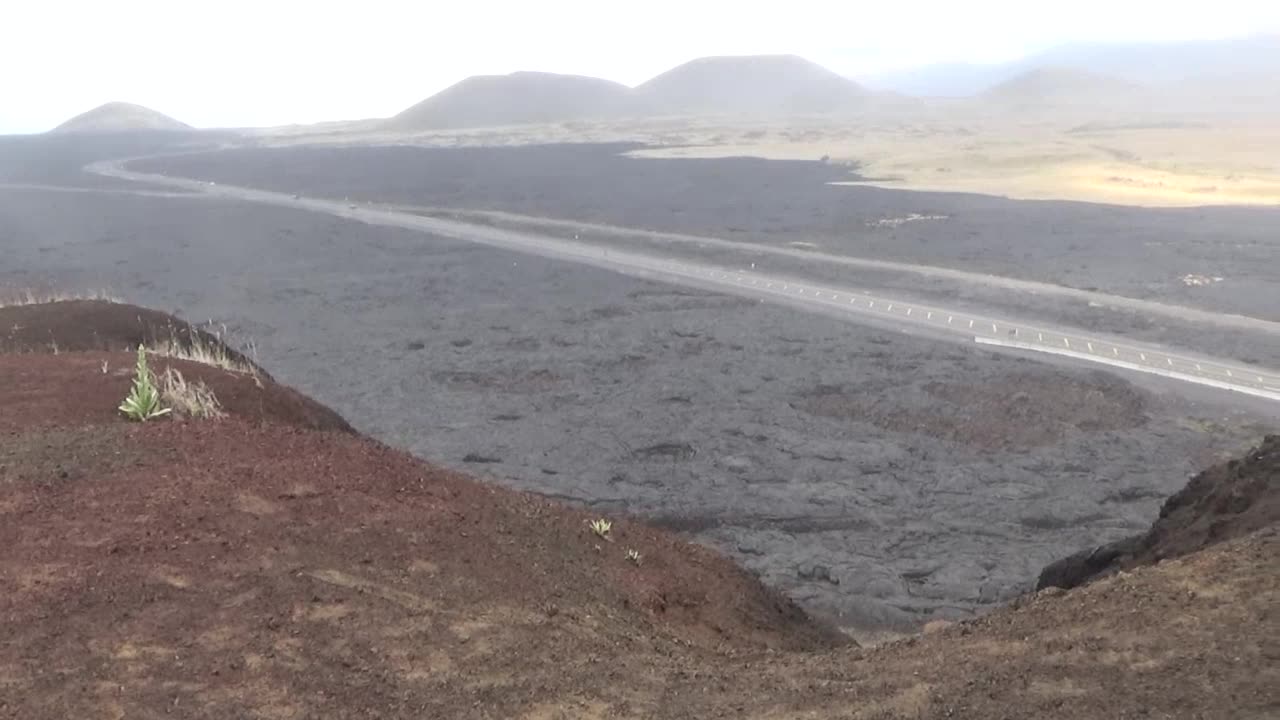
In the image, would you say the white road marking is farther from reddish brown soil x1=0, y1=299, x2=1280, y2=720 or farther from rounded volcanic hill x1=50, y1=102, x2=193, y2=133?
rounded volcanic hill x1=50, y1=102, x2=193, y2=133

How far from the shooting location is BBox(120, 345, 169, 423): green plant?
8711 mm

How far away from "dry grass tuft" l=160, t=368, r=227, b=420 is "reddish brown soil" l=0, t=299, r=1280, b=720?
54cm

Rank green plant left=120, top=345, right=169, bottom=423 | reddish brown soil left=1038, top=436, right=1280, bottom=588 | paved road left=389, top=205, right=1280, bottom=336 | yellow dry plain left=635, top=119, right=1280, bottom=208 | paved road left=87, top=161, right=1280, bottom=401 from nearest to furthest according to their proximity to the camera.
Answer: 1. reddish brown soil left=1038, top=436, right=1280, bottom=588
2. green plant left=120, top=345, right=169, bottom=423
3. paved road left=87, top=161, right=1280, bottom=401
4. paved road left=389, top=205, right=1280, bottom=336
5. yellow dry plain left=635, top=119, right=1280, bottom=208

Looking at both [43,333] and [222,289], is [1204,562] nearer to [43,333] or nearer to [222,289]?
[43,333]

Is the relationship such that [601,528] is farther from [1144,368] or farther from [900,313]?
[900,313]

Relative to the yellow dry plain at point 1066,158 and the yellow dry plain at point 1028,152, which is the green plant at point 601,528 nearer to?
the yellow dry plain at point 1028,152

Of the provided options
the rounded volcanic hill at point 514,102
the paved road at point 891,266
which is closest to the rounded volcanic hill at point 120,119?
the rounded volcanic hill at point 514,102

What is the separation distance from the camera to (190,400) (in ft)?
29.5

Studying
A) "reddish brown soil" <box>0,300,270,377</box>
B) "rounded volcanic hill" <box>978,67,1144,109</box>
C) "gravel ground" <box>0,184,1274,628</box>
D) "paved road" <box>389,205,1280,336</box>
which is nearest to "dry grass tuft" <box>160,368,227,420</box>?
"reddish brown soil" <box>0,300,270,377</box>

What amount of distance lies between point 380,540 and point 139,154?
99.5 metres

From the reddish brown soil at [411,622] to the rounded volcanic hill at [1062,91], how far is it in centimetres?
15523

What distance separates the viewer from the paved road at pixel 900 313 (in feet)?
63.5

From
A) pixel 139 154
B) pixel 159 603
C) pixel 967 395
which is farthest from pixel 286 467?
pixel 139 154

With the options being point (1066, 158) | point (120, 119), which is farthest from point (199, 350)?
point (120, 119)
